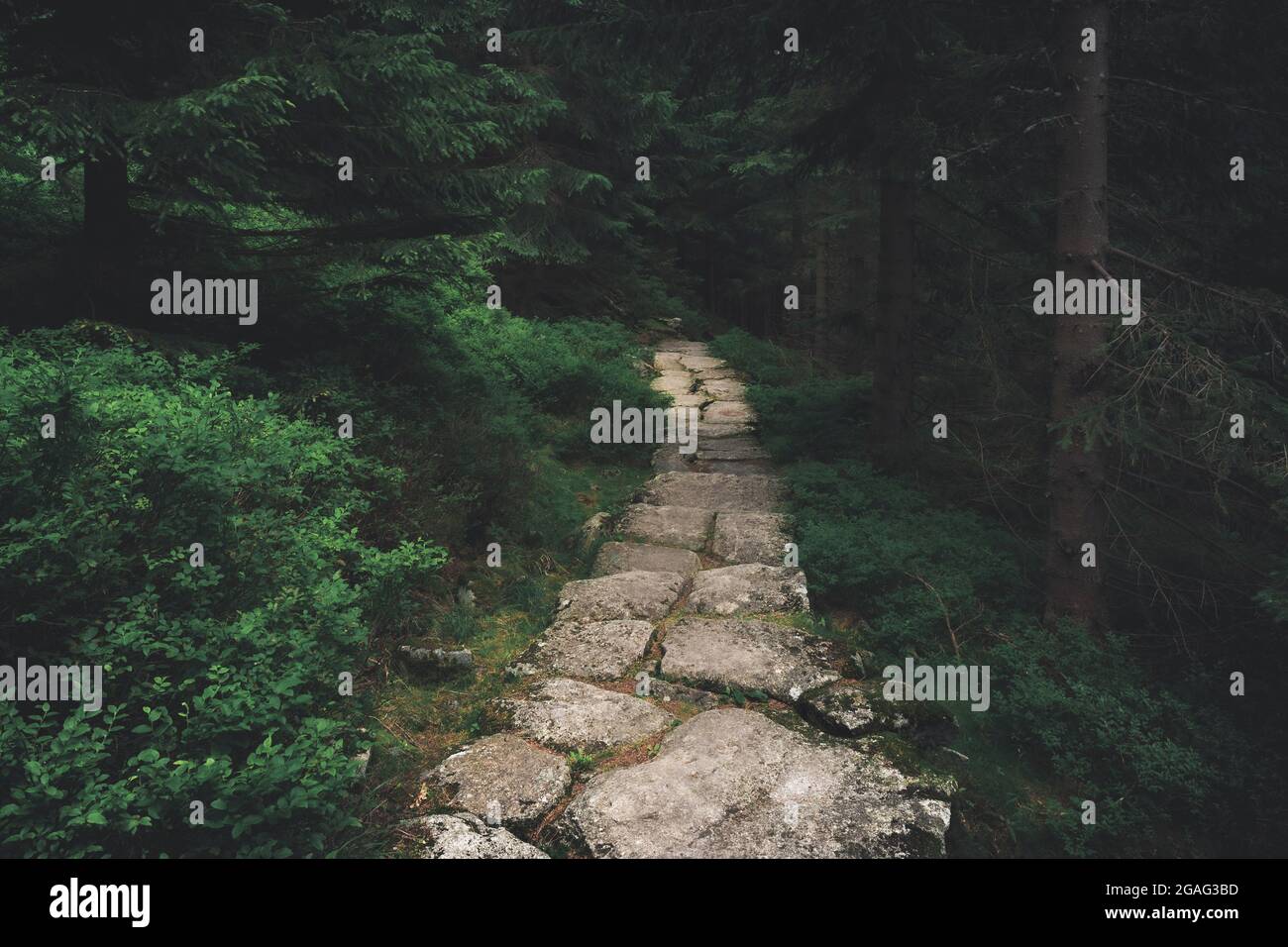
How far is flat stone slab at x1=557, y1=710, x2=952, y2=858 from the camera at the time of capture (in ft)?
11.6

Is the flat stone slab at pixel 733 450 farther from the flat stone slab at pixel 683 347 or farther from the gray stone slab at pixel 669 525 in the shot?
the flat stone slab at pixel 683 347

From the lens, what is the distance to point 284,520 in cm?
468

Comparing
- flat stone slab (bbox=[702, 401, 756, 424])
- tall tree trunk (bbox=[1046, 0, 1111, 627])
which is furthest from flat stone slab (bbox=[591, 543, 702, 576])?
flat stone slab (bbox=[702, 401, 756, 424])

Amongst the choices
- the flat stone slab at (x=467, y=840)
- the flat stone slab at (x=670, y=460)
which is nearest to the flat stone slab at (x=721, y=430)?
the flat stone slab at (x=670, y=460)

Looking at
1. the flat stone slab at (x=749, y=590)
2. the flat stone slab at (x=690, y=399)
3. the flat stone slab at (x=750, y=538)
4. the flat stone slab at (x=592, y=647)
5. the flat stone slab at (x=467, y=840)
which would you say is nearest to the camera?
the flat stone slab at (x=467, y=840)

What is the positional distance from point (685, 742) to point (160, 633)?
2.67 meters

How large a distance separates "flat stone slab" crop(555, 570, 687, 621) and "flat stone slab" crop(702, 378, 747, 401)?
8468 mm

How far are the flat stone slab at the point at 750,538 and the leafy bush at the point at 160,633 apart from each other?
161 inches

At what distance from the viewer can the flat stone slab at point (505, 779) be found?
3.82 metres

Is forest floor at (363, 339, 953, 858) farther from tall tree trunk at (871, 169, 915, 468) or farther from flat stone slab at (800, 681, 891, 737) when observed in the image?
tall tree trunk at (871, 169, 915, 468)

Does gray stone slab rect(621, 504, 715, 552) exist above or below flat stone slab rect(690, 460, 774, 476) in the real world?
below

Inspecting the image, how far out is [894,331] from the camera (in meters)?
9.48
